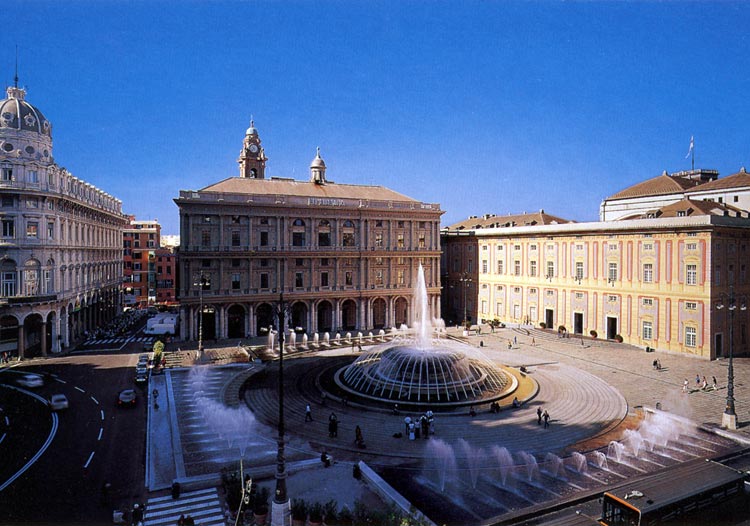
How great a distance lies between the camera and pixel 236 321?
194 feet

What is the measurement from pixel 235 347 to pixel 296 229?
17.0m

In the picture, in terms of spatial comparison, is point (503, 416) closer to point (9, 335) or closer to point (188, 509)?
point (188, 509)

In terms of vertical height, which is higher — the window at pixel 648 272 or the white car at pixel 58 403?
the window at pixel 648 272

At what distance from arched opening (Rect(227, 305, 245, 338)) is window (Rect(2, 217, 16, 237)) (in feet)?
74.6

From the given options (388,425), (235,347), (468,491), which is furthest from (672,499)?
(235,347)

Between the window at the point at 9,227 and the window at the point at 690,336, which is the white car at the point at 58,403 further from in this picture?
the window at the point at 690,336

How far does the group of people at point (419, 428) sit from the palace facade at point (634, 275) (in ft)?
79.1

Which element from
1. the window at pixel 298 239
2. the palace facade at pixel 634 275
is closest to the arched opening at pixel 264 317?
the window at pixel 298 239

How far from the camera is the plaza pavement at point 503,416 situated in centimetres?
2272

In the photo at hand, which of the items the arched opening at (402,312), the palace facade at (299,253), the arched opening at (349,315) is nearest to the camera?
the palace facade at (299,253)

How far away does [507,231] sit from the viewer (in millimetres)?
67688

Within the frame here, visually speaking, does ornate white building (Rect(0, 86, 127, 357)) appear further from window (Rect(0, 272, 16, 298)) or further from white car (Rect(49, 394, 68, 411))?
white car (Rect(49, 394, 68, 411))

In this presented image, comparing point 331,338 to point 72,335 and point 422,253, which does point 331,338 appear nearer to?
point 422,253

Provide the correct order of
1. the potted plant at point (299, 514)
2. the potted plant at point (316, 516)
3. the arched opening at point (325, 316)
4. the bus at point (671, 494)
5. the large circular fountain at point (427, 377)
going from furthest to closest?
the arched opening at point (325, 316), the large circular fountain at point (427, 377), the potted plant at point (299, 514), the potted plant at point (316, 516), the bus at point (671, 494)
